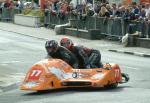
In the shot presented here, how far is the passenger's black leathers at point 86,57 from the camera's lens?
1612 centimetres

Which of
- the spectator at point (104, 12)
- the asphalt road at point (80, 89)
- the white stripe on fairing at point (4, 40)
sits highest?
the spectator at point (104, 12)

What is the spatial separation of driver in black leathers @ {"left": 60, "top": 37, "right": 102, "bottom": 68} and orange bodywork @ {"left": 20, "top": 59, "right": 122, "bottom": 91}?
1.67 ft

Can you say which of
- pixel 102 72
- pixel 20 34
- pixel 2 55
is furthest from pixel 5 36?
pixel 102 72

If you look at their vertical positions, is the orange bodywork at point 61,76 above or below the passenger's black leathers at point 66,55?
below

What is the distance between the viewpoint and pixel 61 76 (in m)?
15.4

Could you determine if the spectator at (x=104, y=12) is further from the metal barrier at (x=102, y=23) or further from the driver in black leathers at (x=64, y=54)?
the driver in black leathers at (x=64, y=54)

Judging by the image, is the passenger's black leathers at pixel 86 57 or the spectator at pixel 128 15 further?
the spectator at pixel 128 15

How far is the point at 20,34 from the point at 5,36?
5.78ft

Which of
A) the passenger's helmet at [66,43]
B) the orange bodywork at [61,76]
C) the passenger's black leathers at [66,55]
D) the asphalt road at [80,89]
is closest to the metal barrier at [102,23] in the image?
the asphalt road at [80,89]

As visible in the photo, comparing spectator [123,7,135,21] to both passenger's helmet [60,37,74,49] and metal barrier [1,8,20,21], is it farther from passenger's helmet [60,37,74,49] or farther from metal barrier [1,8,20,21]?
metal barrier [1,8,20,21]

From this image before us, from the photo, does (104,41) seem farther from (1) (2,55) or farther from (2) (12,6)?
(2) (12,6)

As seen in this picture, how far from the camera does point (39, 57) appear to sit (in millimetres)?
26922

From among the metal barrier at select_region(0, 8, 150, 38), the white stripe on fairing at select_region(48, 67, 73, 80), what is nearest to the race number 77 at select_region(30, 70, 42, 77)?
the white stripe on fairing at select_region(48, 67, 73, 80)

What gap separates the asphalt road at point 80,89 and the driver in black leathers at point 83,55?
28.7 inches
